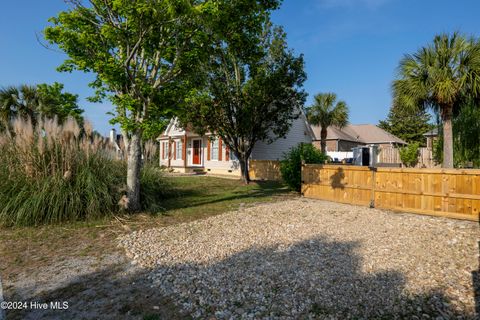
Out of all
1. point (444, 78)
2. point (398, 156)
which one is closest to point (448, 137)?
point (444, 78)

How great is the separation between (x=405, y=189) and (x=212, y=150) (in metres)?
15.0

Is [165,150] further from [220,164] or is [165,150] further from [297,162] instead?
[297,162]

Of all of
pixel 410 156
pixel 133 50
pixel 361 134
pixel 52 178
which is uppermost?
pixel 361 134

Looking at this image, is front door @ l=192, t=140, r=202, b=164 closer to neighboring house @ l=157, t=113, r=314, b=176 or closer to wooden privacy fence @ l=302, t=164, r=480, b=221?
neighboring house @ l=157, t=113, r=314, b=176

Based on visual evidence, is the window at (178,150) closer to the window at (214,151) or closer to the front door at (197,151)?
the front door at (197,151)

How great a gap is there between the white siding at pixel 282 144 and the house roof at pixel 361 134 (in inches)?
452

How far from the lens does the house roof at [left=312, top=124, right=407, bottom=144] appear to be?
33.3 meters

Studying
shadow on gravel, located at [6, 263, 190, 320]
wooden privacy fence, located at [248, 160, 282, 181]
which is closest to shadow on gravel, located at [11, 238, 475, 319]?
shadow on gravel, located at [6, 263, 190, 320]

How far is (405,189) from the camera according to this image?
25.0 ft

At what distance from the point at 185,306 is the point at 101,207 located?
4.32 metres

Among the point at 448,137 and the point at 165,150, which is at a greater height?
the point at 165,150

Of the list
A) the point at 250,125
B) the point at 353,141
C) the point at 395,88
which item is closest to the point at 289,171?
the point at 250,125

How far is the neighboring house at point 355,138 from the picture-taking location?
3250 centimetres

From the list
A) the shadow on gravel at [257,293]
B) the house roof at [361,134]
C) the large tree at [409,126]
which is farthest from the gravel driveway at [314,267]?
the large tree at [409,126]
